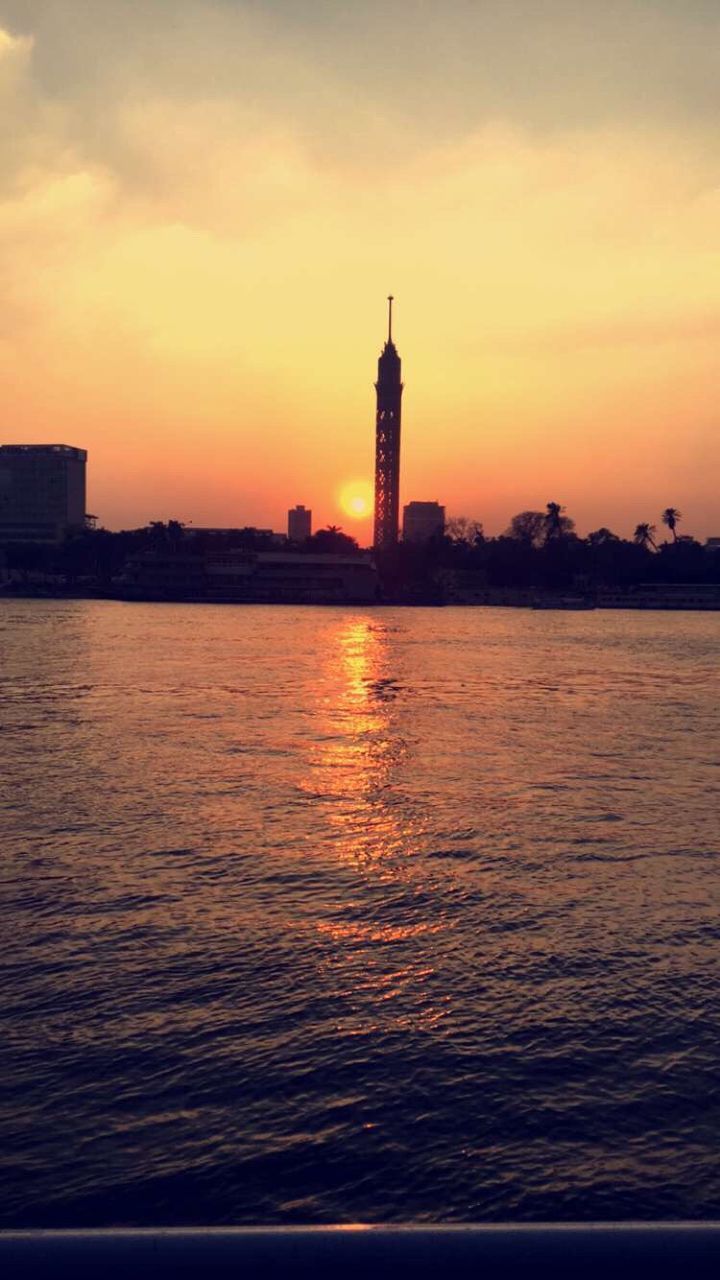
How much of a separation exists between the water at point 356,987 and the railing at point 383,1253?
5.07 m

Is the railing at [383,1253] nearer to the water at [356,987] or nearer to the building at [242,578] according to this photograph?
the water at [356,987]

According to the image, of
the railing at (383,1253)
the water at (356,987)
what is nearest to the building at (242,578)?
the water at (356,987)

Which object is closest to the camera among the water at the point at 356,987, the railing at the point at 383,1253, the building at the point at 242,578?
the railing at the point at 383,1253

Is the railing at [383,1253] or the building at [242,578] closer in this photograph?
the railing at [383,1253]

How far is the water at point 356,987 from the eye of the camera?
26.0ft

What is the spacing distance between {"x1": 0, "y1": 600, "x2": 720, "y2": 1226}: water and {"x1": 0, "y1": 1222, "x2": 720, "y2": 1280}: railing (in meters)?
5.07

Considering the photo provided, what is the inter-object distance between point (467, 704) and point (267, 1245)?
44411 millimetres

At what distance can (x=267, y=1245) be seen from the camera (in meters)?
2.87

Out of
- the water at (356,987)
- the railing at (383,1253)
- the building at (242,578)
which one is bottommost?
the water at (356,987)

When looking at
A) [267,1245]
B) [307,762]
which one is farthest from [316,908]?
[307,762]

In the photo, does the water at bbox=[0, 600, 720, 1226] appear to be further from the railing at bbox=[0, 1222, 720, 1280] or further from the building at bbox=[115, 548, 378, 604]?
the building at bbox=[115, 548, 378, 604]

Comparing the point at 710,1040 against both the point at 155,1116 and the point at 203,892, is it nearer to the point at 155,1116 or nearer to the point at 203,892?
the point at 155,1116

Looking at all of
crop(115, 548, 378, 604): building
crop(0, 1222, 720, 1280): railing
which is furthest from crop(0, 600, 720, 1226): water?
crop(115, 548, 378, 604): building

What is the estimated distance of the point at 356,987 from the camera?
11.7 metres
